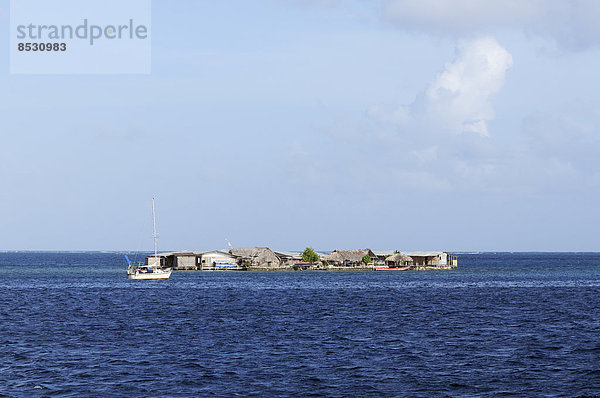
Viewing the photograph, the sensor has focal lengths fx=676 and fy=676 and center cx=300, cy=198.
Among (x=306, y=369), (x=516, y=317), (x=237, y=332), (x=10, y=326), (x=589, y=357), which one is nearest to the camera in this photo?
(x=306, y=369)

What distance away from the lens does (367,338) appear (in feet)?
180

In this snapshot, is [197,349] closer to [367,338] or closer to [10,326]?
[367,338]

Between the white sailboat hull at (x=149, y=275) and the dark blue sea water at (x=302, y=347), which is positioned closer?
the dark blue sea water at (x=302, y=347)

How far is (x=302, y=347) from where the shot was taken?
50.4 metres

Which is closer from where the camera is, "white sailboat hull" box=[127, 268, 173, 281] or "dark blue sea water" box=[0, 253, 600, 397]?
"dark blue sea water" box=[0, 253, 600, 397]

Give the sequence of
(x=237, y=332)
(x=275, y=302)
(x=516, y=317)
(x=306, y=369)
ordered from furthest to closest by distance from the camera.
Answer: (x=275, y=302)
(x=516, y=317)
(x=237, y=332)
(x=306, y=369)

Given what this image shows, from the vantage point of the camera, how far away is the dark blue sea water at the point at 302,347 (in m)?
37.1

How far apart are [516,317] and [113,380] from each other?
4561cm

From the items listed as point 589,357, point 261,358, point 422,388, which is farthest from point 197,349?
point 589,357

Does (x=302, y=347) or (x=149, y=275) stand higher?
(x=149, y=275)

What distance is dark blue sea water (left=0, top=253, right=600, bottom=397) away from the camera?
37.1 meters

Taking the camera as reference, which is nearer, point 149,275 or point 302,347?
point 302,347

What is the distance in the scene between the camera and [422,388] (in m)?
36.5

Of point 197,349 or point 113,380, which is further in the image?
point 197,349
